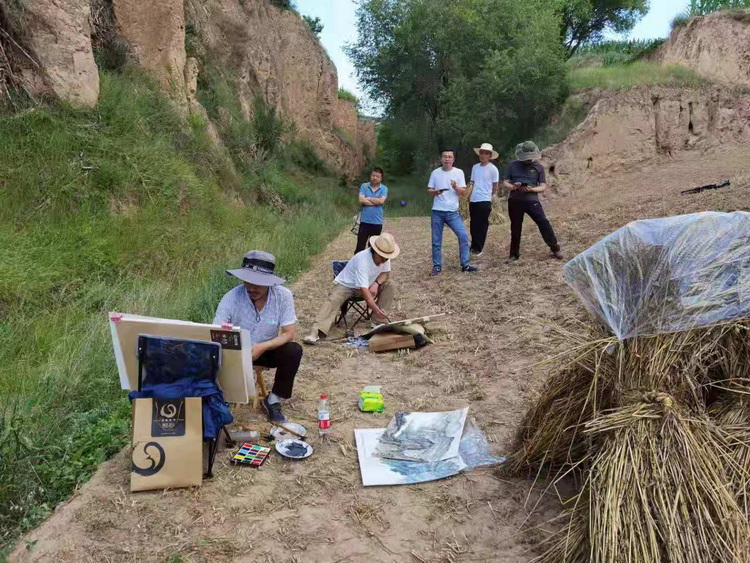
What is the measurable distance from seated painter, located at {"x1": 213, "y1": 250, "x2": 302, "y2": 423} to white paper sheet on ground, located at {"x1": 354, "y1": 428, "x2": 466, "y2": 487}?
808mm

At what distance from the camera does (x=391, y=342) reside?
5.59m

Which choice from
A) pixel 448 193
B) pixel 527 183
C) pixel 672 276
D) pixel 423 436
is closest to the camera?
pixel 672 276

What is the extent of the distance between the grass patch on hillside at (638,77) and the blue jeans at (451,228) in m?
10.9

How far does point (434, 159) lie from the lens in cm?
2270

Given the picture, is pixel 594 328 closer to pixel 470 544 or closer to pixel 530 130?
pixel 470 544

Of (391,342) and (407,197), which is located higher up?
(407,197)

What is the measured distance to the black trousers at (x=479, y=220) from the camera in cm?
844

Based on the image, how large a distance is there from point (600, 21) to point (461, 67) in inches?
495

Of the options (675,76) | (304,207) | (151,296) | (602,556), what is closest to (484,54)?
(675,76)

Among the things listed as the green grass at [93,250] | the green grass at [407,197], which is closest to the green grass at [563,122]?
the green grass at [407,197]

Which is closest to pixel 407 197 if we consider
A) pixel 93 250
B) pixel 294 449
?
pixel 93 250

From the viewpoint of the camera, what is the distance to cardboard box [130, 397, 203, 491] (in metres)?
3.21

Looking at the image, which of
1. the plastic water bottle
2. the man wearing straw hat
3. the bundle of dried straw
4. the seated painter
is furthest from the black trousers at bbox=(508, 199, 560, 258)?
the bundle of dried straw

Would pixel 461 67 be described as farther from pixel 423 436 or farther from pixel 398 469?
pixel 398 469
